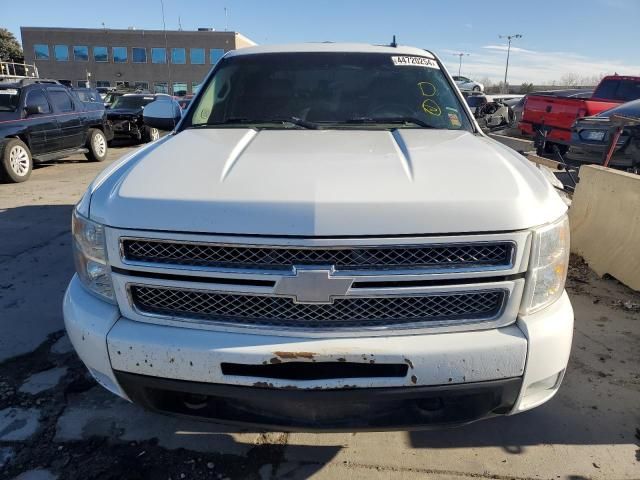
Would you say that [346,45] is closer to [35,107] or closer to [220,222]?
[220,222]

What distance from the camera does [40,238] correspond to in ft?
18.1

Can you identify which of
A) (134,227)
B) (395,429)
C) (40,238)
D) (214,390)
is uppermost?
(134,227)

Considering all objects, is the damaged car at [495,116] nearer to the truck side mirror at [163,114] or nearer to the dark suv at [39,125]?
the truck side mirror at [163,114]

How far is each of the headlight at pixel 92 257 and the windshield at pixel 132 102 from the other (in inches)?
571

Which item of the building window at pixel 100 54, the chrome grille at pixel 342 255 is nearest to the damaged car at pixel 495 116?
the chrome grille at pixel 342 255

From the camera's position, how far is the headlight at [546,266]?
1.82 m

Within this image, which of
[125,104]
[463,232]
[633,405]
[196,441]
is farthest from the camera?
[125,104]

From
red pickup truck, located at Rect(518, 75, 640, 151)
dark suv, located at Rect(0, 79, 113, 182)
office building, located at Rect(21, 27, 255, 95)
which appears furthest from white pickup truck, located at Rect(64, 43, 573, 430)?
office building, located at Rect(21, 27, 255, 95)

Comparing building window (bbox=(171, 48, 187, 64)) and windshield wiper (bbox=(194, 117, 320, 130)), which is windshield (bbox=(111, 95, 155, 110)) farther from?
building window (bbox=(171, 48, 187, 64))

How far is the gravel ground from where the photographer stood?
2.25 m

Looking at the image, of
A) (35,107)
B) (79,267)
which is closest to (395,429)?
(79,267)

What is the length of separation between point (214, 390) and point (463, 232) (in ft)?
3.60

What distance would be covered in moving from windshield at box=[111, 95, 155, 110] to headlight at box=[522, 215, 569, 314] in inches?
602

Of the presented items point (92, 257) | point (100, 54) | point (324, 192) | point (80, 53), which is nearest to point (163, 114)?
point (92, 257)
